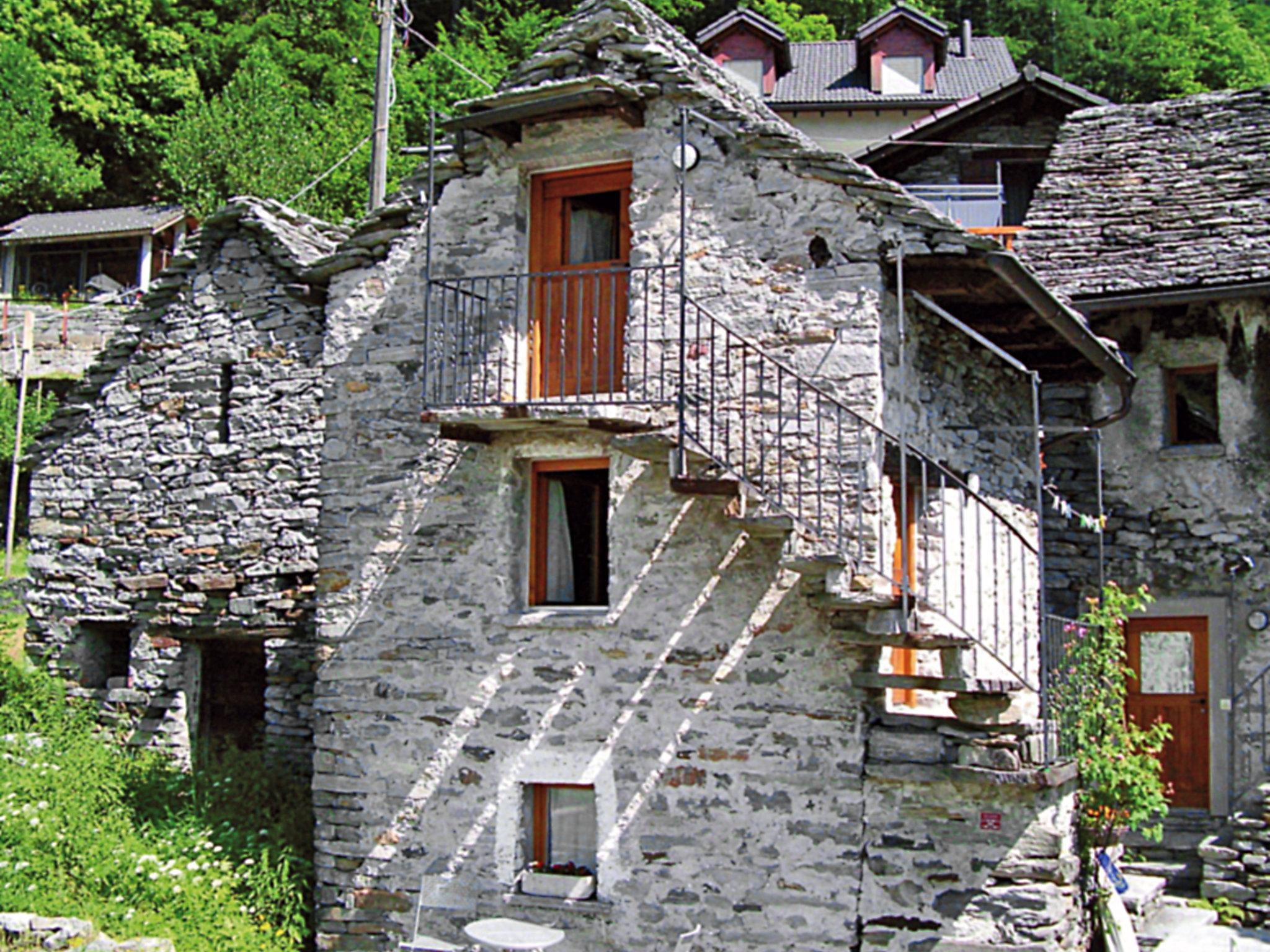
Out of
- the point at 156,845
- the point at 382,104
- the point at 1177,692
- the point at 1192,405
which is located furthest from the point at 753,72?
the point at 156,845

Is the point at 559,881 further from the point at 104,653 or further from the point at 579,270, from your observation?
the point at 104,653

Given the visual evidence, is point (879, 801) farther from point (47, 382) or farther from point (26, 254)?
point (26, 254)

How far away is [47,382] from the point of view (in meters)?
27.2

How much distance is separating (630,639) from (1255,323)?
7.04 m

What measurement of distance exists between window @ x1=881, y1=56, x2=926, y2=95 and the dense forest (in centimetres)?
598

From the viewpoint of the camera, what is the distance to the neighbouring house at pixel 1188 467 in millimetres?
12016

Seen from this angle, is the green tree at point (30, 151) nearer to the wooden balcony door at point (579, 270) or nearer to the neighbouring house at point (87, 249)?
the neighbouring house at point (87, 249)

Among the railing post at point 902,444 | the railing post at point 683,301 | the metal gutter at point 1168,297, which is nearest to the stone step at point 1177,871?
the railing post at point 902,444

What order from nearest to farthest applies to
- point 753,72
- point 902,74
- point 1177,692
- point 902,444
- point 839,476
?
point 902,444
point 839,476
point 1177,692
point 753,72
point 902,74

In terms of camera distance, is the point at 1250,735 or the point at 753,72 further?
the point at 753,72

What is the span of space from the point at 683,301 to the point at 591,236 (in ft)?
5.48

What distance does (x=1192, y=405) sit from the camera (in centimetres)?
1272

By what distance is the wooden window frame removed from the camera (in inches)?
383

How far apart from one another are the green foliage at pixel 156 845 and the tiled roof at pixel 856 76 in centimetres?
2100
